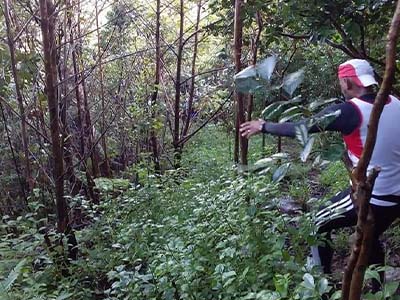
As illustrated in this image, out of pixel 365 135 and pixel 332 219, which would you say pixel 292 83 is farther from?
pixel 332 219

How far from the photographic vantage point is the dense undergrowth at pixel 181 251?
263 cm

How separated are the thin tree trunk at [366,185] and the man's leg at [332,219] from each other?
161 cm

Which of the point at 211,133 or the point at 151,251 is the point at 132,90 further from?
the point at 151,251

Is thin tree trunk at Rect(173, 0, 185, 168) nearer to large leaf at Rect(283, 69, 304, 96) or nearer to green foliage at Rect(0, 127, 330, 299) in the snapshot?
green foliage at Rect(0, 127, 330, 299)

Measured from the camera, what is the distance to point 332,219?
9.89 ft

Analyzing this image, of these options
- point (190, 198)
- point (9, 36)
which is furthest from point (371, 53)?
point (9, 36)

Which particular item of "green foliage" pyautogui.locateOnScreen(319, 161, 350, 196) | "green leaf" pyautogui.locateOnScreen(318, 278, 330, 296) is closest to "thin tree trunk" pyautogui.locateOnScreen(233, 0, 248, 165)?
"green foliage" pyautogui.locateOnScreen(319, 161, 350, 196)

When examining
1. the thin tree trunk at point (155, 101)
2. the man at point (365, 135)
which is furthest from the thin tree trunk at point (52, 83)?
the thin tree trunk at point (155, 101)

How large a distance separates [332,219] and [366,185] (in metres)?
1.97

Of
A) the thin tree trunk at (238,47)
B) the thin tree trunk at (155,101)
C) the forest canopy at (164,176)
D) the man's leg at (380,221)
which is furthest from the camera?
the thin tree trunk at (155,101)

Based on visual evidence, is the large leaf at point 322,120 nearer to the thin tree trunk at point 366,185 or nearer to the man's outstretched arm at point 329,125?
the thin tree trunk at point 366,185

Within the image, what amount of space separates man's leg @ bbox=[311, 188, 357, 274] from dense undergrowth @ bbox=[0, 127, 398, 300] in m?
0.09

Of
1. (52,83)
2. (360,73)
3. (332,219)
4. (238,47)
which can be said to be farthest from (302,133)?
(238,47)

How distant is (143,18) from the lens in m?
8.19
